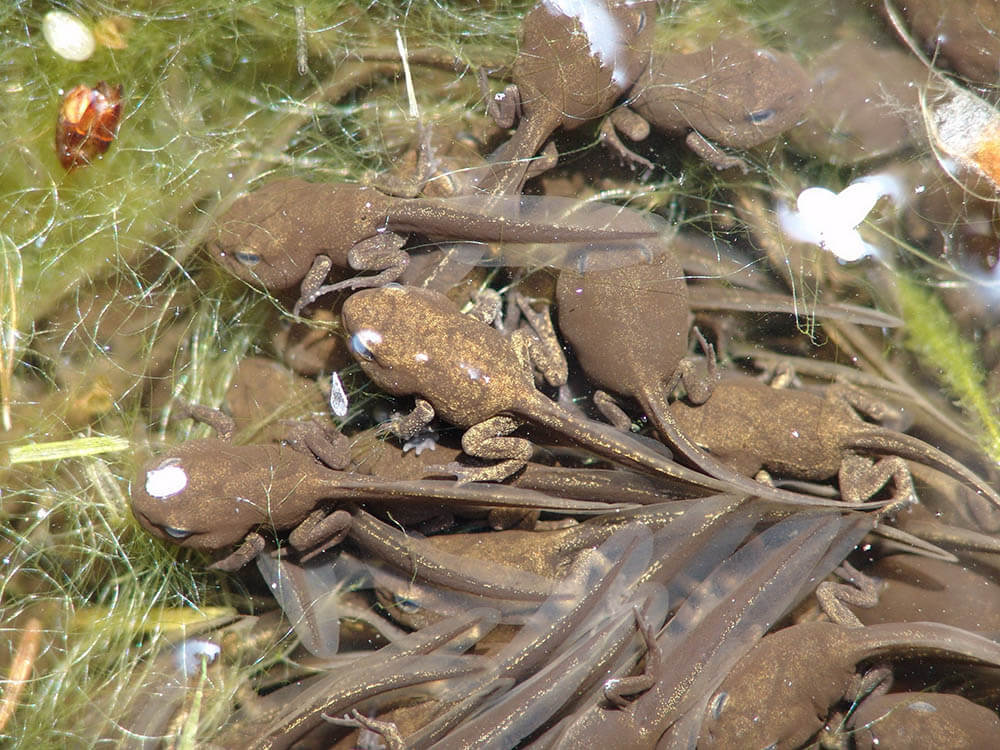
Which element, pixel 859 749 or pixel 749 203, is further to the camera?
pixel 749 203

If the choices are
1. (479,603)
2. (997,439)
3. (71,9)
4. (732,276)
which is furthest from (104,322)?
(997,439)

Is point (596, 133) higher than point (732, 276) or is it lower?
higher

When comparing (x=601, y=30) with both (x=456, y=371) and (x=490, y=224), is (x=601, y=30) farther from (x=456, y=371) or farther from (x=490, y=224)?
(x=456, y=371)

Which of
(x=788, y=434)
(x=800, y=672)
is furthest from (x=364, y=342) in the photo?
(x=800, y=672)

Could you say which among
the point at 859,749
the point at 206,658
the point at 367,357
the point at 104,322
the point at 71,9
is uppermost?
the point at 71,9

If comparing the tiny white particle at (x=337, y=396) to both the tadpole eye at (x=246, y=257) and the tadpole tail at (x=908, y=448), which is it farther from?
the tadpole tail at (x=908, y=448)

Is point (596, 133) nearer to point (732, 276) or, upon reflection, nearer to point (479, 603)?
point (732, 276)

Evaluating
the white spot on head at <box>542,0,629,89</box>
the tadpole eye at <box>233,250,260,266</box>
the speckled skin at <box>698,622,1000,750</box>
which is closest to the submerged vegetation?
the tadpole eye at <box>233,250,260,266</box>

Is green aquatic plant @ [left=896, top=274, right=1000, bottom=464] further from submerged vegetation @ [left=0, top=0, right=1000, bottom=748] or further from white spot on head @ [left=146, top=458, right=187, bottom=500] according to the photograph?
white spot on head @ [left=146, top=458, right=187, bottom=500]
